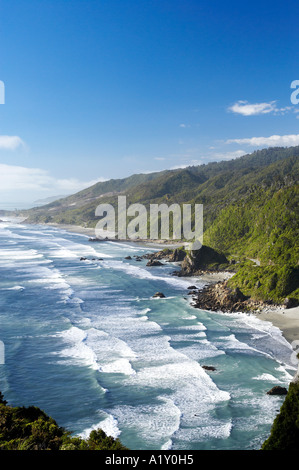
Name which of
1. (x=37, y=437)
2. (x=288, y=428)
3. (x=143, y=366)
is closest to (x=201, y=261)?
(x=143, y=366)

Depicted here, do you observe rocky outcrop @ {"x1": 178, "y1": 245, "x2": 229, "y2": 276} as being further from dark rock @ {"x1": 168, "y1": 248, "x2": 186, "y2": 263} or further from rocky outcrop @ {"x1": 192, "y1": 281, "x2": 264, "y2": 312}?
rocky outcrop @ {"x1": 192, "y1": 281, "x2": 264, "y2": 312}

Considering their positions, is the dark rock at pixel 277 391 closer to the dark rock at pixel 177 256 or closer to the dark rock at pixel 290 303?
the dark rock at pixel 290 303

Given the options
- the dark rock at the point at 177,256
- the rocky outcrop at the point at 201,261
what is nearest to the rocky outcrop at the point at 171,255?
the dark rock at the point at 177,256

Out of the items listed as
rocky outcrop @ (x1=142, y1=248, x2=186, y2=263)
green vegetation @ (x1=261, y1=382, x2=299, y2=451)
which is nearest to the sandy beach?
green vegetation @ (x1=261, y1=382, x2=299, y2=451)
